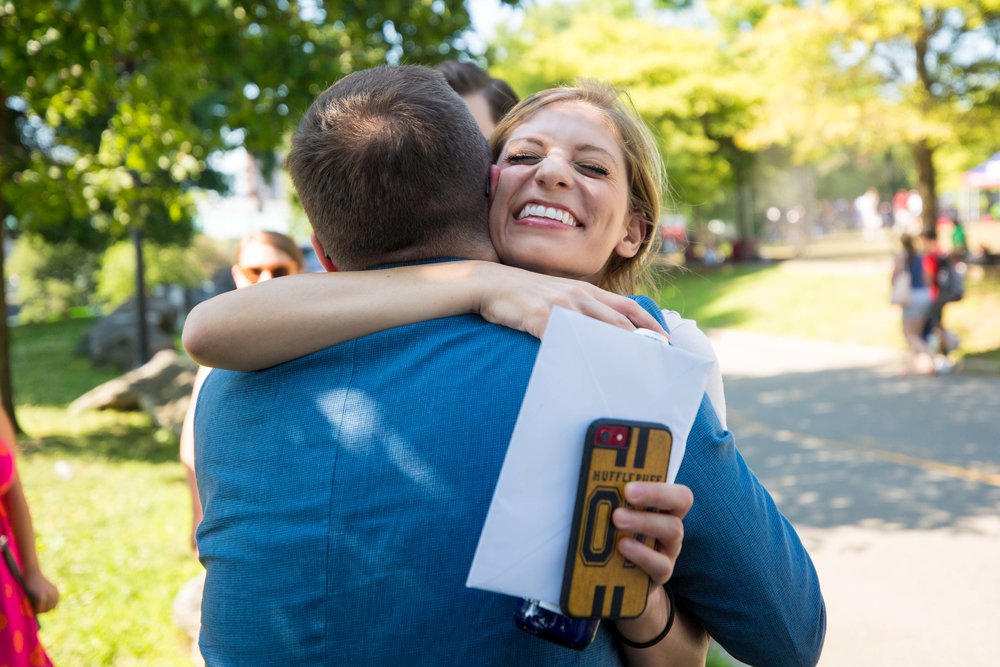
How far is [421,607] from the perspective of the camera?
1375 mm

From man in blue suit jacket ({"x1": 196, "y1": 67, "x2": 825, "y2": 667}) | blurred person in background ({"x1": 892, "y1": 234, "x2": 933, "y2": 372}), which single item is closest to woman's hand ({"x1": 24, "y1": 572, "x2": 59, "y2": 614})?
man in blue suit jacket ({"x1": 196, "y1": 67, "x2": 825, "y2": 667})

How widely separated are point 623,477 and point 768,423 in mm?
10259

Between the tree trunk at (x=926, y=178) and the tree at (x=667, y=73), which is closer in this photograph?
the tree trunk at (x=926, y=178)

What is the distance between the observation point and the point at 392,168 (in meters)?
1.50

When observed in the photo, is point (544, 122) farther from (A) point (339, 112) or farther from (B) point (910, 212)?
(B) point (910, 212)

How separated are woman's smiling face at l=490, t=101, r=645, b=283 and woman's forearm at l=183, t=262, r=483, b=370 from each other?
0.37m

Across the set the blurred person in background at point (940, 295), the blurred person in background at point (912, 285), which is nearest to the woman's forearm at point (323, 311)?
the blurred person in background at point (912, 285)

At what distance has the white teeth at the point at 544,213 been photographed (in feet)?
6.32

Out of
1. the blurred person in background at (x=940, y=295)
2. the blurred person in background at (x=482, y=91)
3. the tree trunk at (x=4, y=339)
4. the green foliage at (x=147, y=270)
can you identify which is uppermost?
the blurred person in background at (x=482, y=91)

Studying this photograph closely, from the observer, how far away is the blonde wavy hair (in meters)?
2.11

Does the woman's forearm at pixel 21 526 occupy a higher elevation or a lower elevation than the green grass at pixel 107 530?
higher

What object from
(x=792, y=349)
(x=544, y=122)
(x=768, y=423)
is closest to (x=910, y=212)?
(x=792, y=349)

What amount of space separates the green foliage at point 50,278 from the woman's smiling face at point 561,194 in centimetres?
3238

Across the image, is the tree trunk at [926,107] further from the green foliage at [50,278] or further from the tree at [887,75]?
the green foliage at [50,278]
